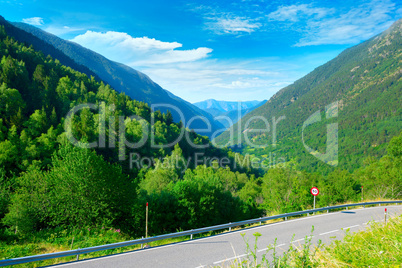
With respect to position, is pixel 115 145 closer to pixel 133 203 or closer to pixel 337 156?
pixel 133 203

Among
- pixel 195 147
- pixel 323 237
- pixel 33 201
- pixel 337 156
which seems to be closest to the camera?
pixel 323 237

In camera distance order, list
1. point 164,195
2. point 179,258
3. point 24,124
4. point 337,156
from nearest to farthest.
→ point 179,258, point 164,195, point 24,124, point 337,156

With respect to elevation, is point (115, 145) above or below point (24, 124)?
below

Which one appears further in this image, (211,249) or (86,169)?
(86,169)

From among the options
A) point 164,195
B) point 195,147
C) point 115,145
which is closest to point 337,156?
point 195,147

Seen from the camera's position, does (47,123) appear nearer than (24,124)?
No

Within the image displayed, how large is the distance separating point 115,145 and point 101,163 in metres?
42.5

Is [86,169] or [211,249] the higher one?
[86,169]

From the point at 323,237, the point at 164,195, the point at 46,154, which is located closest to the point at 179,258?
the point at 323,237

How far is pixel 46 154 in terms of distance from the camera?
161 ft

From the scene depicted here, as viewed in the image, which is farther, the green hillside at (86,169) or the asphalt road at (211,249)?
the green hillside at (86,169)

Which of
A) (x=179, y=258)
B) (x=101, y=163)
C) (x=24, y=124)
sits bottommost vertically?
(x=179, y=258)

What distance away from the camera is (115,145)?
64.5m

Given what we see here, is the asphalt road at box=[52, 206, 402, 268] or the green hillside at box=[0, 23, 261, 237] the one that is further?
the green hillside at box=[0, 23, 261, 237]
